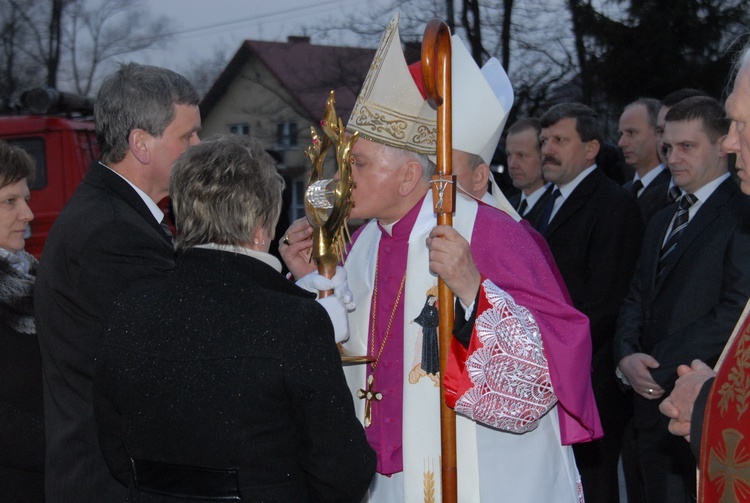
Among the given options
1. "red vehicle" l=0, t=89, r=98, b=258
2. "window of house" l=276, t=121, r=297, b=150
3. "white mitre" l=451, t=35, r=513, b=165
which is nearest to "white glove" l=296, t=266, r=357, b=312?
"white mitre" l=451, t=35, r=513, b=165

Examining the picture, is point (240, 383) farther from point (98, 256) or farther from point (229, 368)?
point (98, 256)

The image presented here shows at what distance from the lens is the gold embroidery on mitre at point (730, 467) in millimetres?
2160

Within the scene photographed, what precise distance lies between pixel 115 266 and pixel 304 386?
830mm

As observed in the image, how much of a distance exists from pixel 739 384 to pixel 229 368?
47.1 inches

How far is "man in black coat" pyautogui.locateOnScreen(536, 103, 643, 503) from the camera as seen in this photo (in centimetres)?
491

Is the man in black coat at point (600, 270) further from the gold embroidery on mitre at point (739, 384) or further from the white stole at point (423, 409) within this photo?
the gold embroidery on mitre at point (739, 384)

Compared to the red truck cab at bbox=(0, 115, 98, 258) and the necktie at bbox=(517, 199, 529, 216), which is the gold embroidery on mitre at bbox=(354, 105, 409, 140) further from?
the red truck cab at bbox=(0, 115, 98, 258)

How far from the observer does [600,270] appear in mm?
4938

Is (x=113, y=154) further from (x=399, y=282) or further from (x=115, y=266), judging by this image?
(x=399, y=282)

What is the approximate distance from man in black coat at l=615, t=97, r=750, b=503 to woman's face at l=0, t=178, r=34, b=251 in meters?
2.59

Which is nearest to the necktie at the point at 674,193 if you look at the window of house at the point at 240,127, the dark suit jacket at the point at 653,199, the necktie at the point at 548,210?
the dark suit jacket at the point at 653,199

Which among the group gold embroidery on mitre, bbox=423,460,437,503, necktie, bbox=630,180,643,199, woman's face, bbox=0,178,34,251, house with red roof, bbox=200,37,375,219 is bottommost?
gold embroidery on mitre, bbox=423,460,437,503

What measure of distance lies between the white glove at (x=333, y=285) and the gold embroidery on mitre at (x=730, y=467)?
3.68 ft

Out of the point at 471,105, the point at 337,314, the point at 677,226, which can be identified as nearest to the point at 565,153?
the point at 677,226
